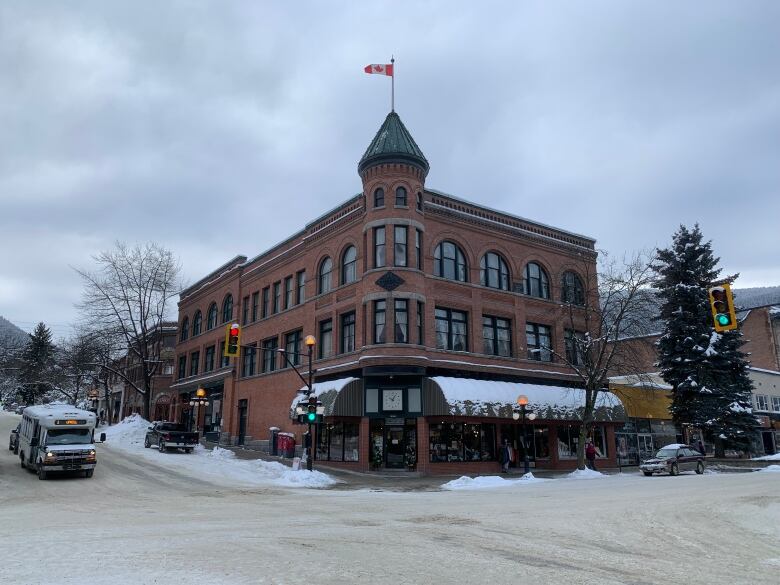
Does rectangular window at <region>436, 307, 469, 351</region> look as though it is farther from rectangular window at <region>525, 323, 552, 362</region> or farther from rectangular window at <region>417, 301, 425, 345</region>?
rectangular window at <region>525, 323, 552, 362</region>

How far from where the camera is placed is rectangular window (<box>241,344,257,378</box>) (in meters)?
43.9

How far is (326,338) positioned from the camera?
3603cm

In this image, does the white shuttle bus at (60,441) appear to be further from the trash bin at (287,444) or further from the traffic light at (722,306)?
the traffic light at (722,306)

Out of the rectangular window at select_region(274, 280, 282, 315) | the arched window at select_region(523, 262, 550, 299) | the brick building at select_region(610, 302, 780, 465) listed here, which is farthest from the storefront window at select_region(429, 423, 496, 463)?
the rectangular window at select_region(274, 280, 282, 315)

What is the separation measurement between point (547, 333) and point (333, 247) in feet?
47.5

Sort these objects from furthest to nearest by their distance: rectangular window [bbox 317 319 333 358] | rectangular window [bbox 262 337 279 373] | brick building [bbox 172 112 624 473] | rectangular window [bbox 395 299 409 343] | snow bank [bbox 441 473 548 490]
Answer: rectangular window [bbox 262 337 279 373], rectangular window [bbox 317 319 333 358], rectangular window [bbox 395 299 409 343], brick building [bbox 172 112 624 473], snow bank [bbox 441 473 548 490]

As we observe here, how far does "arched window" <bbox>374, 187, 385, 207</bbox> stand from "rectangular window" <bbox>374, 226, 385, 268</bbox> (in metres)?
1.34

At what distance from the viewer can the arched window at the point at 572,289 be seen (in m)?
39.1

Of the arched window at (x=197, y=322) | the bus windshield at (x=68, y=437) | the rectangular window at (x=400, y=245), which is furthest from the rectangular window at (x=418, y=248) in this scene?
the arched window at (x=197, y=322)

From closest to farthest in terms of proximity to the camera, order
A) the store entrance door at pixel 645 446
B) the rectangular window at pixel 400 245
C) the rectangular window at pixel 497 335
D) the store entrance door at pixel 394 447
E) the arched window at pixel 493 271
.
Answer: the store entrance door at pixel 394 447 → the rectangular window at pixel 400 245 → the rectangular window at pixel 497 335 → the arched window at pixel 493 271 → the store entrance door at pixel 645 446

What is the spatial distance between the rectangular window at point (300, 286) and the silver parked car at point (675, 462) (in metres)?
22.2

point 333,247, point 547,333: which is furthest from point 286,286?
point 547,333

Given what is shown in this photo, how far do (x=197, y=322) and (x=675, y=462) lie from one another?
4165 centimetres

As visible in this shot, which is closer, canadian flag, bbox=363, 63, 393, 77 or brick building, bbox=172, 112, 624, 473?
brick building, bbox=172, 112, 624, 473
